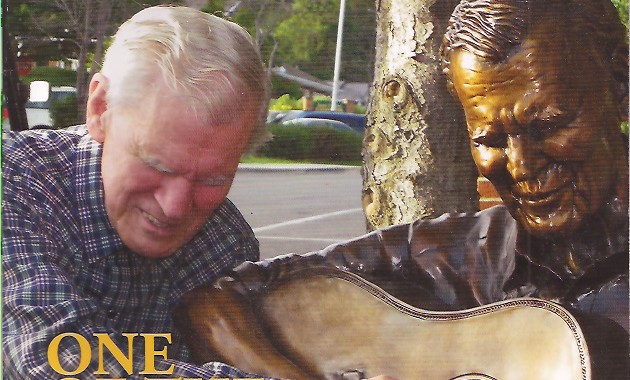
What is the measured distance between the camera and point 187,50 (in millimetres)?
2115

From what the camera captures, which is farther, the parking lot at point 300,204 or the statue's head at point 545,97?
the parking lot at point 300,204

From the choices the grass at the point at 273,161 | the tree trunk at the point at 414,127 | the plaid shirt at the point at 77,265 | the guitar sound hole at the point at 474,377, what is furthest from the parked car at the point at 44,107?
the guitar sound hole at the point at 474,377

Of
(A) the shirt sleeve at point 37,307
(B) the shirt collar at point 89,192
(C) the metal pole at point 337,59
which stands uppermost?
(C) the metal pole at point 337,59

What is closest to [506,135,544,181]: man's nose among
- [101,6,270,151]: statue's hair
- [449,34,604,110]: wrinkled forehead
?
[449,34,604,110]: wrinkled forehead

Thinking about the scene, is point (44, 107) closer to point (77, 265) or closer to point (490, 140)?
point (77, 265)

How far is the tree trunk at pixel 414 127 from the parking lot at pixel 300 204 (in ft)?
0.18

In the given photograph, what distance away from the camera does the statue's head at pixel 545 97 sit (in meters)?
2.03

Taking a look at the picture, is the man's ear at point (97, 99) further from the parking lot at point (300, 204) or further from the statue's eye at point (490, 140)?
the statue's eye at point (490, 140)

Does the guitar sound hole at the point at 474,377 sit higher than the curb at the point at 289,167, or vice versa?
the curb at the point at 289,167

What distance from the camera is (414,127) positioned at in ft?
6.96

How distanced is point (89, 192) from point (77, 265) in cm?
20

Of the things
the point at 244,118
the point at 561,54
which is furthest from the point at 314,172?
the point at 561,54

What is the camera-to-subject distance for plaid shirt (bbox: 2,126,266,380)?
6.99 feet

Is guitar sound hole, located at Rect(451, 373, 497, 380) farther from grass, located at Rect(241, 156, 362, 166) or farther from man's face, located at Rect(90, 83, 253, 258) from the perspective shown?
man's face, located at Rect(90, 83, 253, 258)
